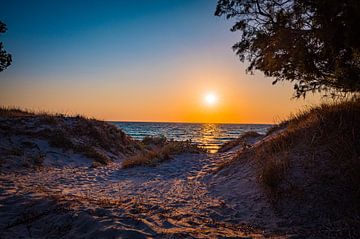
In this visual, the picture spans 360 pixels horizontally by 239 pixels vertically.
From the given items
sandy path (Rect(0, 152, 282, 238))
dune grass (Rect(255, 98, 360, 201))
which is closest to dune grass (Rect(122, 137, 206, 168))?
sandy path (Rect(0, 152, 282, 238))

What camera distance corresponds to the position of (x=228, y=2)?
29.0ft

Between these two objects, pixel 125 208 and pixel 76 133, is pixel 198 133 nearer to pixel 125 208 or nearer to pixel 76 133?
pixel 76 133

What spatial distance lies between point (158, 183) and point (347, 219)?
5.53 m

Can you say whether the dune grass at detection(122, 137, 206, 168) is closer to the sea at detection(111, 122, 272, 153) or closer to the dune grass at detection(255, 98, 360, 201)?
the sea at detection(111, 122, 272, 153)

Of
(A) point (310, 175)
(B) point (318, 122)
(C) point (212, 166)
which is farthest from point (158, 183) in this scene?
(B) point (318, 122)

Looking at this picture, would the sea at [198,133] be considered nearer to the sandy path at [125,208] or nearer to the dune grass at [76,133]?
the dune grass at [76,133]

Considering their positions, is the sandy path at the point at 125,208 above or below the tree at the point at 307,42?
below

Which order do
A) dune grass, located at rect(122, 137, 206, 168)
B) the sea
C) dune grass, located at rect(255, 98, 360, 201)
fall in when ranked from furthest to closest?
1. the sea
2. dune grass, located at rect(122, 137, 206, 168)
3. dune grass, located at rect(255, 98, 360, 201)

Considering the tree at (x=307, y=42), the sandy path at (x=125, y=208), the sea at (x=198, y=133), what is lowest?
the sea at (x=198, y=133)

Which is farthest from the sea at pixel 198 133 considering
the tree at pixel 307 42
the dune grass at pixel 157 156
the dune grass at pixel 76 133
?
the tree at pixel 307 42

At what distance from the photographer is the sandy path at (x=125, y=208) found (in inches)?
176

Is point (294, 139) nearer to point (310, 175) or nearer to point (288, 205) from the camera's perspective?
point (310, 175)

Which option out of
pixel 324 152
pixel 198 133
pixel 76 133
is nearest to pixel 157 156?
pixel 76 133

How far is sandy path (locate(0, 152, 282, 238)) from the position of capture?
4.47 metres
